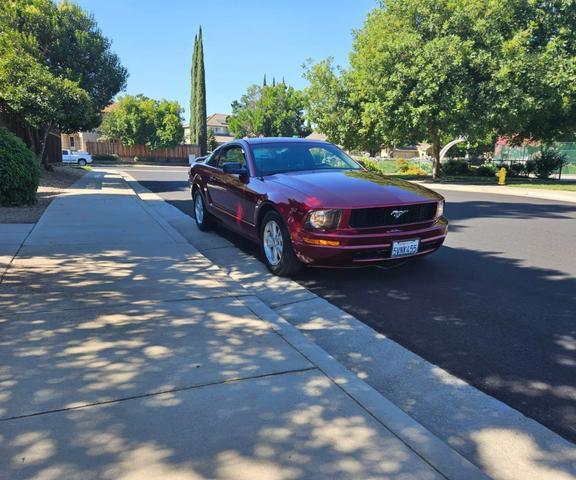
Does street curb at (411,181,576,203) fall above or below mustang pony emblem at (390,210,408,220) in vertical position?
below

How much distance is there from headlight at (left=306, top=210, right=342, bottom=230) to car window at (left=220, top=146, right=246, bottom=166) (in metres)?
2.07

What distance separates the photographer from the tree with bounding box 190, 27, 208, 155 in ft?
208

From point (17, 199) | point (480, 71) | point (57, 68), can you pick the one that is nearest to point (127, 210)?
point (17, 199)

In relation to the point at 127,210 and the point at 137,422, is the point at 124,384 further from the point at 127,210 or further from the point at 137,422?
the point at 127,210

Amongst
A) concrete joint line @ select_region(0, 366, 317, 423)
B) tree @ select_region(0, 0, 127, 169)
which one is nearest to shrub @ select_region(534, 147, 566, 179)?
tree @ select_region(0, 0, 127, 169)

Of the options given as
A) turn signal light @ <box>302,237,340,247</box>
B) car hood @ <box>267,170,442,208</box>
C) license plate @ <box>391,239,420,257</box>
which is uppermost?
car hood @ <box>267,170,442,208</box>

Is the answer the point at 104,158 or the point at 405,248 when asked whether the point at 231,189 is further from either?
the point at 104,158

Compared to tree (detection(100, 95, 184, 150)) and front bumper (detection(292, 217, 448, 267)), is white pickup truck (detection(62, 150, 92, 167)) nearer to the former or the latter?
tree (detection(100, 95, 184, 150))

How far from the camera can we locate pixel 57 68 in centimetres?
1997

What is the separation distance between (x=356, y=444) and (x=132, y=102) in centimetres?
5691

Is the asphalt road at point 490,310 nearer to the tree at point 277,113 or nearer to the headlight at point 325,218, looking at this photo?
the headlight at point 325,218

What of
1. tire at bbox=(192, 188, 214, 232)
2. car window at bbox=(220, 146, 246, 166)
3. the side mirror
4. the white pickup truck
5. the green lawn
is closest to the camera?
the side mirror

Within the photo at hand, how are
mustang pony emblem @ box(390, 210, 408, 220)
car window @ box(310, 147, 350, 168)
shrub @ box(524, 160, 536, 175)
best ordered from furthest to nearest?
shrub @ box(524, 160, 536, 175), car window @ box(310, 147, 350, 168), mustang pony emblem @ box(390, 210, 408, 220)

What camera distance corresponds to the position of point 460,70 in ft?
74.5
